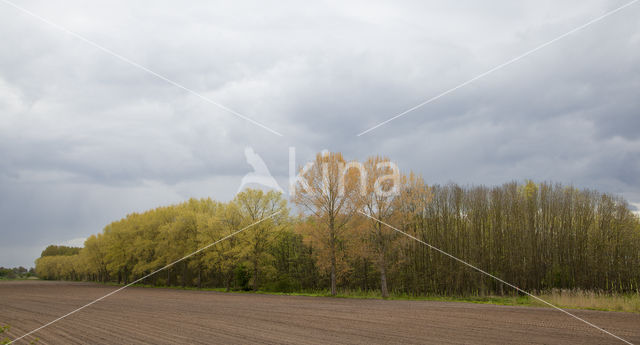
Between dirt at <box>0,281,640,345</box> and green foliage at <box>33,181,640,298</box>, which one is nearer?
dirt at <box>0,281,640,345</box>

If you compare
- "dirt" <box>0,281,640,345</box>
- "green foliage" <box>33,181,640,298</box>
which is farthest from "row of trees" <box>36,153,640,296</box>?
"dirt" <box>0,281,640,345</box>

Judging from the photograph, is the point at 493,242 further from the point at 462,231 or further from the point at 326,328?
the point at 326,328

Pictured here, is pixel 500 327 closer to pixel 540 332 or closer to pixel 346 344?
pixel 540 332

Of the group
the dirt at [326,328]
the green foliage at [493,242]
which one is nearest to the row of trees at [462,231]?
the green foliage at [493,242]

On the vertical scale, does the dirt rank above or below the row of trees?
below

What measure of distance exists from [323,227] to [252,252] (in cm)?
1342

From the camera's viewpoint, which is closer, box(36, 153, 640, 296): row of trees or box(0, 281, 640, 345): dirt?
box(0, 281, 640, 345): dirt

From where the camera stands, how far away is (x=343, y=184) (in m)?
36.4

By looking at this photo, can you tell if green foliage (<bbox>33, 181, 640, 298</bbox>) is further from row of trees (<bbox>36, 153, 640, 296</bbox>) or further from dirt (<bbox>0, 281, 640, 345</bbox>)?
dirt (<bbox>0, 281, 640, 345</bbox>)

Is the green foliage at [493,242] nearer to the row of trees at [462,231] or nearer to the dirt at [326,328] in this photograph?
the row of trees at [462,231]

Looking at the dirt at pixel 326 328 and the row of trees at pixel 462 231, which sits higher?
the row of trees at pixel 462 231

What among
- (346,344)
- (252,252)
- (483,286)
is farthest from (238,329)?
(252,252)

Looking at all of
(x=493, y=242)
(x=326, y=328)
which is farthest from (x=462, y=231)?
(x=326, y=328)

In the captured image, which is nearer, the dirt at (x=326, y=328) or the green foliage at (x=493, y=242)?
the dirt at (x=326, y=328)
